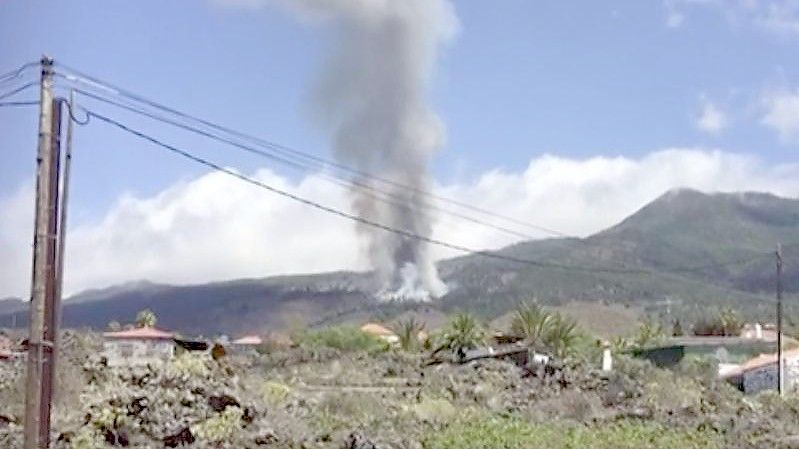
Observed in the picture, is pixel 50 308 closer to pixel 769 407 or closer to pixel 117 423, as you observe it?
pixel 117 423

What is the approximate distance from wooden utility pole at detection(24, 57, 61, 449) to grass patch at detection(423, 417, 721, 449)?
1126 centimetres

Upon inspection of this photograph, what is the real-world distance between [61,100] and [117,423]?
1041 cm

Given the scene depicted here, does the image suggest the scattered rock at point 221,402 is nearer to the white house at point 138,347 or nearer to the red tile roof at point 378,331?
the white house at point 138,347

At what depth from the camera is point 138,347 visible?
179ft

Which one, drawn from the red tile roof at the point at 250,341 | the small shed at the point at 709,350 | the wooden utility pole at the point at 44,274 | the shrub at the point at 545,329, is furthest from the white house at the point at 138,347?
the small shed at the point at 709,350

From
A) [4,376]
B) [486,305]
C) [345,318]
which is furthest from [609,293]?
[4,376]

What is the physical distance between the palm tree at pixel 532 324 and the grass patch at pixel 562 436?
38782mm

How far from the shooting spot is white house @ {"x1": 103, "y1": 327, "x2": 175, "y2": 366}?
46091 mm

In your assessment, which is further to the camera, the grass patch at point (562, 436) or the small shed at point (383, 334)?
the small shed at point (383, 334)

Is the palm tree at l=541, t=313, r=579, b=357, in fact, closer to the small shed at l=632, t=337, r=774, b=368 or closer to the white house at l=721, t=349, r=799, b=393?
the small shed at l=632, t=337, r=774, b=368

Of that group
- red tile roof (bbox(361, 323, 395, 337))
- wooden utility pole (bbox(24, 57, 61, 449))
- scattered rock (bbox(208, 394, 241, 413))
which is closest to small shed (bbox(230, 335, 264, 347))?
red tile roof (bbox(361, 323, 395, 337))

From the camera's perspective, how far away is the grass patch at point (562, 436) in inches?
1088

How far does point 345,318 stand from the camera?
18850 centimetres

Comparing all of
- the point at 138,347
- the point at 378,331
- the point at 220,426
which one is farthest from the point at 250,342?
the point at 220,426
